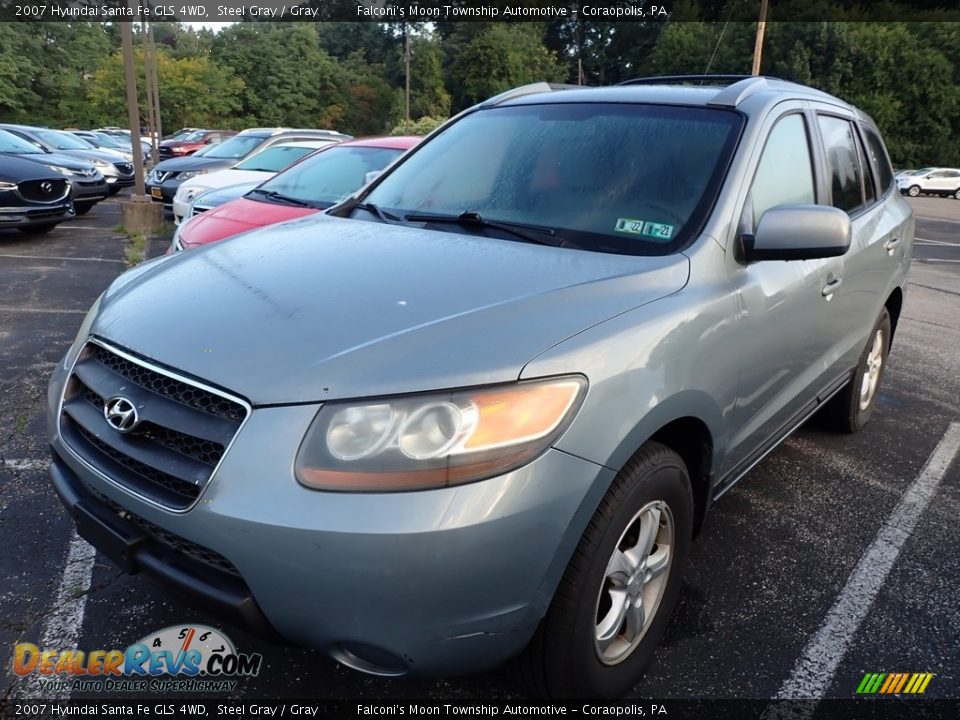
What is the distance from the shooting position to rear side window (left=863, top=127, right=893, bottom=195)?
4082 mm

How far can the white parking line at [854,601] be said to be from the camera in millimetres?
2270

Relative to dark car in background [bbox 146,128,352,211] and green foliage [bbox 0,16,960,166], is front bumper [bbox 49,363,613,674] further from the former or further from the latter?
green foliage [bbox 0,16,960,166]

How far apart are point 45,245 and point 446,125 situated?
27.3 ft

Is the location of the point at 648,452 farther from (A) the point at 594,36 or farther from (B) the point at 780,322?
(A) the point at 594,36

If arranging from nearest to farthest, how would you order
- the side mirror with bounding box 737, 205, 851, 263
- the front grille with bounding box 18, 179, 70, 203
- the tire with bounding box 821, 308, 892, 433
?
the side mirror with bounding box 737, 205, 851, 263 < the tire with bounding box 821, 308, 892, 433 < the front grille with bounding box 18, 179, 70, 203

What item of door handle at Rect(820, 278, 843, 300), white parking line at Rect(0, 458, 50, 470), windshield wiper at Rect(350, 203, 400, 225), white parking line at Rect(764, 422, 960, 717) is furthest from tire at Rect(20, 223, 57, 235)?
white parking line at Rect(764, 422, 960, 717)

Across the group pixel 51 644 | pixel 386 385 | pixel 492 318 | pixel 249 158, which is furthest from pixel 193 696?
pixel 249 158

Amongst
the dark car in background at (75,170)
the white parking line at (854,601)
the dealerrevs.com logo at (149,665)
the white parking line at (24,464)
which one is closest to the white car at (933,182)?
the dark car in background at (75,170)

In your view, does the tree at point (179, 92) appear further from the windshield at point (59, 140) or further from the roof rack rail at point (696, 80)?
the roof rack rail at point (696, 80)

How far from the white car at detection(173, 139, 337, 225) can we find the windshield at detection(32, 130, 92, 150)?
7.90 meters

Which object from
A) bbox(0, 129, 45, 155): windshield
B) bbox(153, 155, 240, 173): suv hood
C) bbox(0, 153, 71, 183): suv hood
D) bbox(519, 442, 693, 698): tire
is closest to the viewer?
bbox(519, 442, 693, 698): tire

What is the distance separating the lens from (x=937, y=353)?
6160mm

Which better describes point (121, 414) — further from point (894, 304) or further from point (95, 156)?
point (95, 156)

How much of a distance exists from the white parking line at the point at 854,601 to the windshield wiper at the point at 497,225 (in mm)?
1555
